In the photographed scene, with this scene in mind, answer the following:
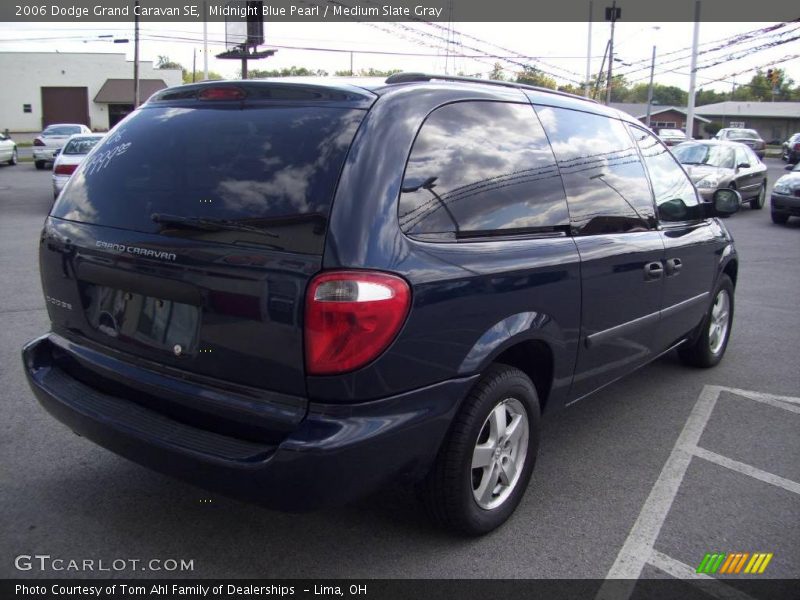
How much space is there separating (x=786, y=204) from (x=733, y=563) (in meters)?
13.7

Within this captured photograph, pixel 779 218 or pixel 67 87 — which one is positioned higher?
pixel 67 87

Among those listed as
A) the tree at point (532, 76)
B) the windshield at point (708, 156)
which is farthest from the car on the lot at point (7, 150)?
the windshield at point (708, 156)

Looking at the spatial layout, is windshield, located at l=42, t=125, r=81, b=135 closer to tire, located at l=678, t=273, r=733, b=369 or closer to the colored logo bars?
tire, located at l=678, t=273, r=733, b=369

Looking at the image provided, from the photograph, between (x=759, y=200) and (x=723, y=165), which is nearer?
(x=723, y=165)

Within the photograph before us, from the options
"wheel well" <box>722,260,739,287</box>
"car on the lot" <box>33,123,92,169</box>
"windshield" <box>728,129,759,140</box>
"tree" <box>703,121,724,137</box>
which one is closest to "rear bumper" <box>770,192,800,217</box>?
"wheel well" <box>722,260,739,287</box>

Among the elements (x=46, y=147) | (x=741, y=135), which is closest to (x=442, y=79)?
(x=46, y=147)

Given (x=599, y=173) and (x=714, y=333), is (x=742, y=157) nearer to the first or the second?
(x=714, y=333)

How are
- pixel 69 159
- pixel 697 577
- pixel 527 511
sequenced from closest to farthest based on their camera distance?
pixel 697 577 < pixel 527 511 < pixel 69 159

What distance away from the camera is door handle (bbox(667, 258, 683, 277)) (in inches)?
167

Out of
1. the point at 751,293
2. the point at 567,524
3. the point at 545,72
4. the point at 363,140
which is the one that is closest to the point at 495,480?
the point at 567,524

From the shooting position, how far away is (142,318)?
2779 mm

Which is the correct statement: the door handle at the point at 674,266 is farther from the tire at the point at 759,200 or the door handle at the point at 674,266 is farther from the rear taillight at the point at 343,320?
the tire at the point at 759,200

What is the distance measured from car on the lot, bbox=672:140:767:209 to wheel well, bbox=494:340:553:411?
41.9 feet

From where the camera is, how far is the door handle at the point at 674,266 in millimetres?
4230
